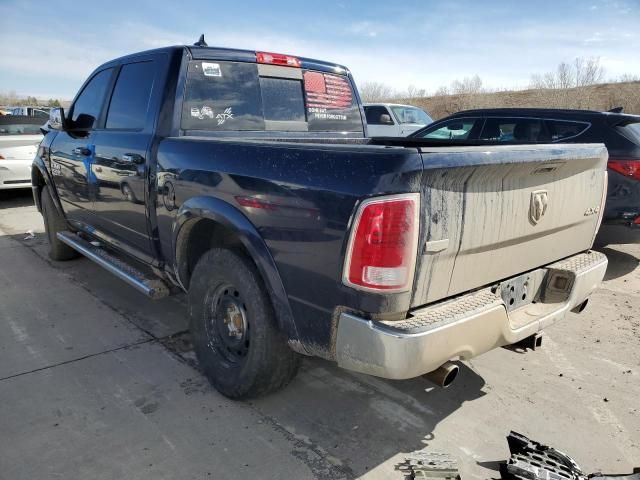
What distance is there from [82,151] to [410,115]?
1083 centimetres

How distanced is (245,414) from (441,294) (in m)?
1.36

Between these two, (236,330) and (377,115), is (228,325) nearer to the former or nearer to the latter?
(236,330)

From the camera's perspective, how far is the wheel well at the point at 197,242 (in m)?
2.93

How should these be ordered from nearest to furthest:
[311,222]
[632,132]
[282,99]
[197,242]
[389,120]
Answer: [311,222] → [197,242] → [282,99] → [632,132] → [389,120]

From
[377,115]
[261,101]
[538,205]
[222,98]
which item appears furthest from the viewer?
[377,115]

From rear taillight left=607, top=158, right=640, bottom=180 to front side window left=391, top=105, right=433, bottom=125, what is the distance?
861 cm

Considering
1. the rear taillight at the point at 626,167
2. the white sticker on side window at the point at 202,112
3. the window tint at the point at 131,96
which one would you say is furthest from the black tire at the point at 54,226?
the rear taillight at the point at 626,167

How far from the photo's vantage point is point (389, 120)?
12641mm

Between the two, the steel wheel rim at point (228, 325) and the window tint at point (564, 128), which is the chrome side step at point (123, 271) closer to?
the steel wheel rim at point (228, 325)

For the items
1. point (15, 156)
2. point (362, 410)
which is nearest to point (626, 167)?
point (362, 410)

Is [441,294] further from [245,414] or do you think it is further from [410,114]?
[410,114]

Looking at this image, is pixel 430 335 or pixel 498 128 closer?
pixel 430 335

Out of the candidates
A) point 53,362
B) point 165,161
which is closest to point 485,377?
point 165,161

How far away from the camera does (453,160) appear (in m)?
2.01
